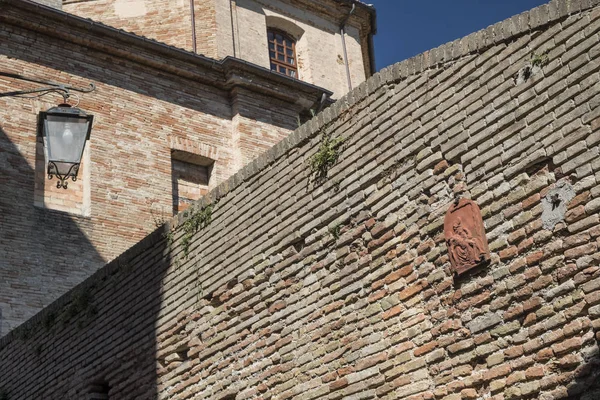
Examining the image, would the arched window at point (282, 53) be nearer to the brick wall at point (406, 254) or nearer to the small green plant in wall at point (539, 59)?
the brick wall at point (406, 254)

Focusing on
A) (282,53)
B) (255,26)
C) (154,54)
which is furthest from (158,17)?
(282,53)

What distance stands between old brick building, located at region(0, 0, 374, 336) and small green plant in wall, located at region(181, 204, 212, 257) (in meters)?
5.14

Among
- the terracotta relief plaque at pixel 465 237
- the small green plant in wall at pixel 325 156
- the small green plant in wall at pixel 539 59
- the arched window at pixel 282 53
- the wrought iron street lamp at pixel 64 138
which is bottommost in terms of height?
the terracotta relief plaque at pixel 465 237

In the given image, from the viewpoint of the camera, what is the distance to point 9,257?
508 inches

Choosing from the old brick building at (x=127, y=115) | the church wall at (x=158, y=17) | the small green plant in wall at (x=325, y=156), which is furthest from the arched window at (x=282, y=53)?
the small green plant in wall at (x=325, y=156)

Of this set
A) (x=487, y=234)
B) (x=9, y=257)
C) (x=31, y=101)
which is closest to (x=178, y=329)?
(x=487, y=234)

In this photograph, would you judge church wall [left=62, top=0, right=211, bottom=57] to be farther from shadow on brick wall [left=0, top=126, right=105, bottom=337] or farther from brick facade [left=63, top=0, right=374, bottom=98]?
shadow on brick wall [left=0, top=126, right=105, bottom=337]

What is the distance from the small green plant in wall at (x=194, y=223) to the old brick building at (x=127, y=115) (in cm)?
514

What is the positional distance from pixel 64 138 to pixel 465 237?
328cm

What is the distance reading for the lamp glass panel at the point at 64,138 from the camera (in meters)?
6.85

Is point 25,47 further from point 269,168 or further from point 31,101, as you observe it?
point 269,168

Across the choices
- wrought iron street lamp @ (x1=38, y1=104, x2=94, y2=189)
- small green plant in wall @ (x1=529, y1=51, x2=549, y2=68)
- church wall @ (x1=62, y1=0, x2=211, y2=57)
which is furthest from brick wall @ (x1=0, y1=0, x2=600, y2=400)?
church wall @ (x1=62, y1=0, x2=211, y2=57)

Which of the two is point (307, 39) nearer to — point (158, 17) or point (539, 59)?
point (158, 17)

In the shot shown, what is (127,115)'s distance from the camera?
1522 cm
